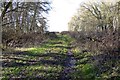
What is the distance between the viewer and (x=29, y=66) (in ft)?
54.8

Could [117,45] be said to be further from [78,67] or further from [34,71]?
[34,71]

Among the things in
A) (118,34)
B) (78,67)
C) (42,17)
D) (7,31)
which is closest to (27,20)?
(42,17)

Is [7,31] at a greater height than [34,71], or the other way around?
[7,31]

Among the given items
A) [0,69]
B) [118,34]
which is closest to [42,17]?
[118,34]

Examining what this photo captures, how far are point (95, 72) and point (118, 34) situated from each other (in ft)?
21.6

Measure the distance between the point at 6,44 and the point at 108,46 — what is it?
1122 centimetres

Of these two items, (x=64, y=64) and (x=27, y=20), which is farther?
(x=27, y=20)

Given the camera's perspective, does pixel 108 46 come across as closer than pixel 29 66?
No

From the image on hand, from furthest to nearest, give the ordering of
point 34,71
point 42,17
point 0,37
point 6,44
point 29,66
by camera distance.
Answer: point 42,17
point 6,44
point 0,37
point 29,66
point 34,71

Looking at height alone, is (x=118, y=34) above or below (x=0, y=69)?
above

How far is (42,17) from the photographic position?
46.6 metres

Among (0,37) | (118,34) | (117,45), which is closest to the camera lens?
(117,45)

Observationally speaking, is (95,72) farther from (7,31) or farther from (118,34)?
(7,31)

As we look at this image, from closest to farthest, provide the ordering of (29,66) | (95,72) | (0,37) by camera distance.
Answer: (95,72), (29,66), (0,37)
